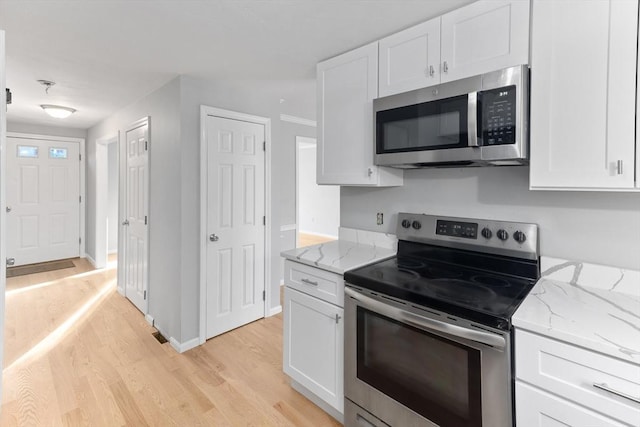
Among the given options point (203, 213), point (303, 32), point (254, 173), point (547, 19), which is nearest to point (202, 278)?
point (203, 213)

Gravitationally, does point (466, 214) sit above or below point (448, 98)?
below

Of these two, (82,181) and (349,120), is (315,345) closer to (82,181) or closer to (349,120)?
(349,120)

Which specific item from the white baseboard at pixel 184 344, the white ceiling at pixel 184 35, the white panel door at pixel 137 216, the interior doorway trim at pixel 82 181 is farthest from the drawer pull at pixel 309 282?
the interior doorway trim at pixel 82 181

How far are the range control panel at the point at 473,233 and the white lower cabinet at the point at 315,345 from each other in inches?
26.1

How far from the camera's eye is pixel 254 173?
3.13 m

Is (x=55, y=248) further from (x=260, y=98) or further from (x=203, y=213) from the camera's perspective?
(x=260, y=98)

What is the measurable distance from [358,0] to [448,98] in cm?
67

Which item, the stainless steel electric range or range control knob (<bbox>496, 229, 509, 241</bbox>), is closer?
the stainless steel electric range

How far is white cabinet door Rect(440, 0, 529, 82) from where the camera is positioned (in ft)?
4.68

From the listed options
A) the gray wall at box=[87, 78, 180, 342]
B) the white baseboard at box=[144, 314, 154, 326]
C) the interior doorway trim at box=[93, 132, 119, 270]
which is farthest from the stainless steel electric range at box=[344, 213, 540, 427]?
the interior doorway trim at box=[93, 132, 119, 270]

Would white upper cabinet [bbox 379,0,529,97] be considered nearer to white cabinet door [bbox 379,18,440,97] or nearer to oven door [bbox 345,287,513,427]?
white cabinet door [bbox 379,18,440,97]

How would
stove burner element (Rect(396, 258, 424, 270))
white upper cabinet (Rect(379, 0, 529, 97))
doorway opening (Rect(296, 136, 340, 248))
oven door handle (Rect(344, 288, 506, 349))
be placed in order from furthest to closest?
doorway opening (Rect(296, 136, 340, 248)), stove burner element (Rect(396, 258, 424, 270)), white upper cabinet (Rect(379, 0, 529, 97)), oven door handle (Rect(344, 288, 506, 349))

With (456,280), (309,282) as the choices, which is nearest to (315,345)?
(309,282)

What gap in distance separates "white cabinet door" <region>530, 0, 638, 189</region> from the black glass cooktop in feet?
1.57
